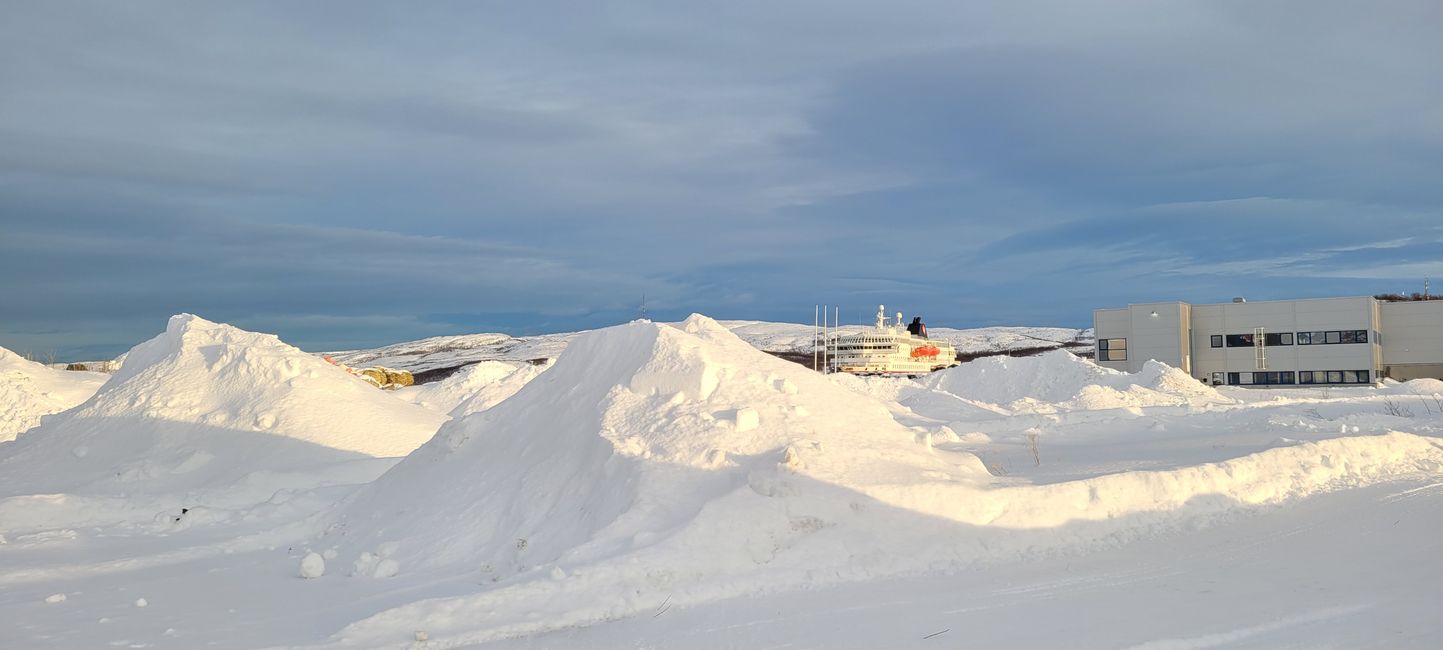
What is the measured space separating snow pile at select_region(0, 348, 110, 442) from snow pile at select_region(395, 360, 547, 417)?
8.70 meters

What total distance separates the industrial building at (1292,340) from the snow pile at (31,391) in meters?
44.1

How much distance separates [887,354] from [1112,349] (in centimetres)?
2125

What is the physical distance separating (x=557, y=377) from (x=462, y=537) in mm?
3140

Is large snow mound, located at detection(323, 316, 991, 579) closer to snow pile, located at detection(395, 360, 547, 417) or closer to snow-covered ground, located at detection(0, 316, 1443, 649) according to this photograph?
snow-covered ground, located at detection(0, 316, 1443, 649)

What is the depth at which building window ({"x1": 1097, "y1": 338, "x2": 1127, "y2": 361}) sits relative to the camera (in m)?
49.2

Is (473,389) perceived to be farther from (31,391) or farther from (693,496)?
(693,496)

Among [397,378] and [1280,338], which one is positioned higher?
[1280,338]

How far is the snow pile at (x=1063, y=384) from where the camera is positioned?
3109 cm

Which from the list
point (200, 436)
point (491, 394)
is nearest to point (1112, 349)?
point (491, 394)

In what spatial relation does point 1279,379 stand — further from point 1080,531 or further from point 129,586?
point 129,586

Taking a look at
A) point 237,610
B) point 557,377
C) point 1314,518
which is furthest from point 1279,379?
point 237,610

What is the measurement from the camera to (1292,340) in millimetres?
45406

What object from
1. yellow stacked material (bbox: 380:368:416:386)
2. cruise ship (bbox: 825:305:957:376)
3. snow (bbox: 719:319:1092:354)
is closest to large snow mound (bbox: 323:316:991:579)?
yellow stacked material (bbox: 380:368:416:386)

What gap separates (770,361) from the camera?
11859 mm
